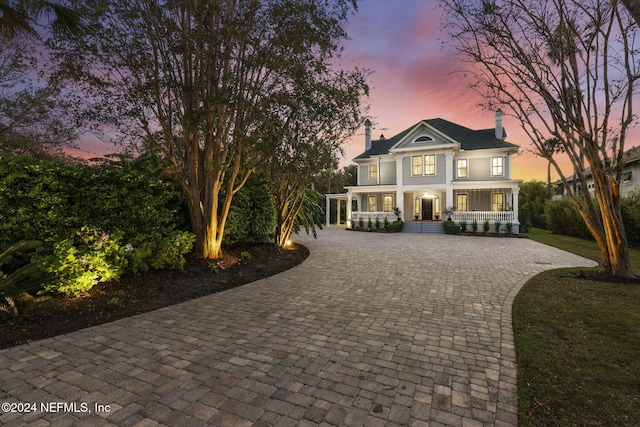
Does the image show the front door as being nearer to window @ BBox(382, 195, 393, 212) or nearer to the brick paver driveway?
window @ BBox(382, 195, 393, 212)

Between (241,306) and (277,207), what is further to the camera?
(277,207)

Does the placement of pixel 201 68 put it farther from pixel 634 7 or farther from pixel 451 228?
pixel 451 228

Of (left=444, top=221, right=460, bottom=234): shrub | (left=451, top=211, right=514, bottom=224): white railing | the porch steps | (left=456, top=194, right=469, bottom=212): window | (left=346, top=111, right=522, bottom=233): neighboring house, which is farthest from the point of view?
(left=456, top=194, right=469, bottom=212): window

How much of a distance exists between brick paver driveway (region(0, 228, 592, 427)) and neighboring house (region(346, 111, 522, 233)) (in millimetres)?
16919

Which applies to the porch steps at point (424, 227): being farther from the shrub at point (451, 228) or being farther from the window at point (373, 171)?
the window at point (373, 171)

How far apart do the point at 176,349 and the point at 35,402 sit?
1.17m

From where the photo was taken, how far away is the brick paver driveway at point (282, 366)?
2.34 metres

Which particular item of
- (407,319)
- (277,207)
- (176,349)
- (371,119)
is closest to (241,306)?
Result: (176,349)

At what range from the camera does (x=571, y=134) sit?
22.1ft

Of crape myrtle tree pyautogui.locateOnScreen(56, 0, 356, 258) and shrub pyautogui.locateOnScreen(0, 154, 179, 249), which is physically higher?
crape myrtle tree pyautogui.locateOnScreen(56, 0, 356, 258)

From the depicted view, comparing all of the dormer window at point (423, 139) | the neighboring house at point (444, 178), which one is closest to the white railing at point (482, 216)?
the neighboring house at point (444, 178)

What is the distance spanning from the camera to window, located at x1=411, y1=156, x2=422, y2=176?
22.1 m

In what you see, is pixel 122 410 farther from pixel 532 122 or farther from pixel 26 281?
pixel 532 122

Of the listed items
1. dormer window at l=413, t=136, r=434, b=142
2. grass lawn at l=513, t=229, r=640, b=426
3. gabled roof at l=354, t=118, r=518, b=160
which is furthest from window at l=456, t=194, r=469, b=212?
grass lawn at l=513, t=229, r=640, b=426
